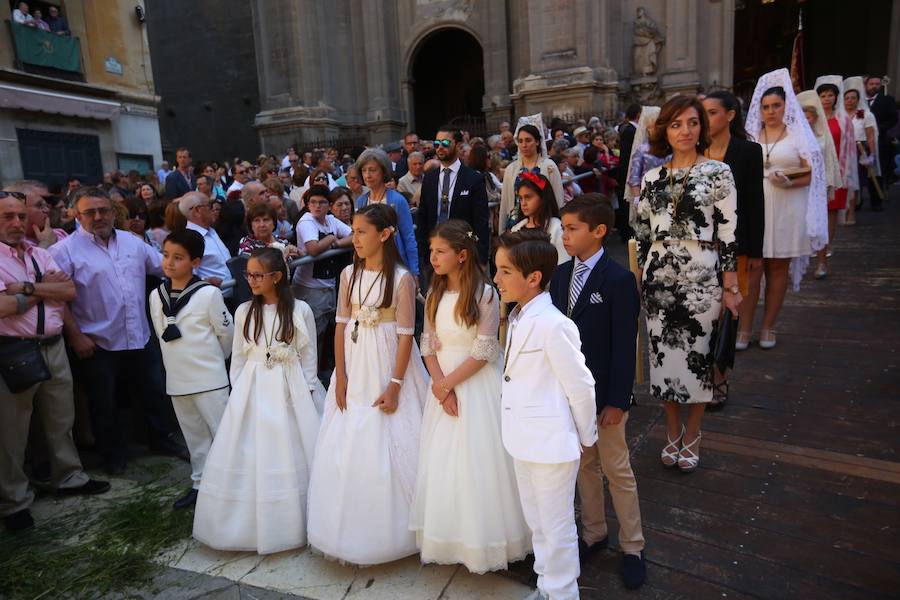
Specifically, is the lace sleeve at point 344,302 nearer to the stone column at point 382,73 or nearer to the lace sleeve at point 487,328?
the lace sleeve at point 487,328

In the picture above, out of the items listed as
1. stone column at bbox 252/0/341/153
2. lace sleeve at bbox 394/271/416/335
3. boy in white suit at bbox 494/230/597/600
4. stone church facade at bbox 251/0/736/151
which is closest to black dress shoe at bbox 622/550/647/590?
boy in white suit at bbox 494/230/597/600

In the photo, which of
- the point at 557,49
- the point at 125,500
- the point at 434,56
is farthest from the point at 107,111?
the point at 434,56

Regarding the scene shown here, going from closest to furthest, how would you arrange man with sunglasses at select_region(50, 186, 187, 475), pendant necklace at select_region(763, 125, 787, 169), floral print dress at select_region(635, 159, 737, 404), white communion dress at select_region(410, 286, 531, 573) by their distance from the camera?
white communion dress at select_region(410, 286, 531, 573) → floral print dress at select_region(635, 159, 737, 404) → man with sunglasses at select_region(50, 186, 187, 475) → pendant necklace at select_region(763, 125, 787, 169)

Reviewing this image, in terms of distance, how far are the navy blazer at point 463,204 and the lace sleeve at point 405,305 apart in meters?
2.68

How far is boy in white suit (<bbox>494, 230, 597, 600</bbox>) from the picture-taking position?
92.8 inches

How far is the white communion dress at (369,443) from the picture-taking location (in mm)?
2928

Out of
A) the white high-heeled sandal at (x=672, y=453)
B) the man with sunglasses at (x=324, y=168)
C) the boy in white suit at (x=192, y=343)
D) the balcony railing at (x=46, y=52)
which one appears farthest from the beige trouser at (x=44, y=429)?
the balcony railing at (x=46, y=52)

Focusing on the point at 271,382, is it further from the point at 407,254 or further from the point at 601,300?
the point at 407,254

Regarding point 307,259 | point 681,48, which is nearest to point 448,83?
point 681,48

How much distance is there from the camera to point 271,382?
3.35m

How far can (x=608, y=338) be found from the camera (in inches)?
106

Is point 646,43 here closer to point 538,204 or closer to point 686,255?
point 538,204

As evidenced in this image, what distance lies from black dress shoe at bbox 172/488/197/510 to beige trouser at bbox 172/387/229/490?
4cm

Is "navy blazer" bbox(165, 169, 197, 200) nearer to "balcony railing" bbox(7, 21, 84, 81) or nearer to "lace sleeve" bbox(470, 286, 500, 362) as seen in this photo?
"balcony railing" bbox(7, 21, 84, 81)
